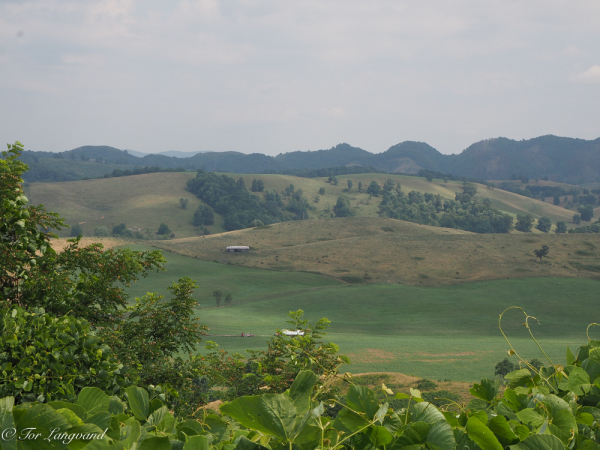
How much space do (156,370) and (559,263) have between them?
76.5 meters

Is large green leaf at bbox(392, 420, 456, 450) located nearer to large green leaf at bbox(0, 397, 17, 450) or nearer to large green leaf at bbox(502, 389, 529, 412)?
large green leaf at bbox(502, 389, 529, 412)

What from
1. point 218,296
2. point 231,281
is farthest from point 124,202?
point 218,296

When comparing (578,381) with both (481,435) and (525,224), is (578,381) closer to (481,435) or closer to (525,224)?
(481,435)

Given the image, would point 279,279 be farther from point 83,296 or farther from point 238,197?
point 238,197

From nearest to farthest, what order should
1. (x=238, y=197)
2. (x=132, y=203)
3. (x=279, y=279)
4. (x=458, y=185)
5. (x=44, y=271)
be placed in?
(x=44, y=271) < (x=279, y=279) < (x=132, y=203) < (x=238, y=197) < (x=458, y=185)

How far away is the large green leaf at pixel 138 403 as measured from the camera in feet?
5.93

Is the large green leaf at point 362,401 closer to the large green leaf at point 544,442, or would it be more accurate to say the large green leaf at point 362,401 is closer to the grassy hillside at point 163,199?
the large green leaf at point 544,442

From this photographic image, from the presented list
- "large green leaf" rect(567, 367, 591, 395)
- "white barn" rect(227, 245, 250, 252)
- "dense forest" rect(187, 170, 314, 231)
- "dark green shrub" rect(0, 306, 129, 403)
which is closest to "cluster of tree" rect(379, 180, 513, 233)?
"dense forest" rect(187, 170, 314, 231)

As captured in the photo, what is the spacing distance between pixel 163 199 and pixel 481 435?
14662 centimetres

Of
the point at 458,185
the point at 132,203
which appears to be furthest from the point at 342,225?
the point at 458,185

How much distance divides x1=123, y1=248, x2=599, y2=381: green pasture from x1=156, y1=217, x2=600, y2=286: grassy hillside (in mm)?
4048

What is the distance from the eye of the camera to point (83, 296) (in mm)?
8180

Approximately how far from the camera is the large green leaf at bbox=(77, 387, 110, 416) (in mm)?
1670

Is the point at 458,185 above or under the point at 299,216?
above
